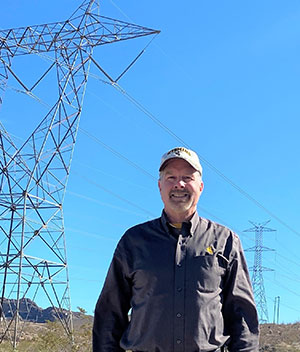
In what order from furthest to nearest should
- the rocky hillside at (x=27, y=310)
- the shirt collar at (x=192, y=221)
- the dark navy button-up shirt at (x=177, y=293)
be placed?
the rocky hillside at (x=27, y=310)
the shirt collar at (x=192, y=221)
the dark navy button-up shirt at (x=177, y=293)

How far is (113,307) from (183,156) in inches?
42.1

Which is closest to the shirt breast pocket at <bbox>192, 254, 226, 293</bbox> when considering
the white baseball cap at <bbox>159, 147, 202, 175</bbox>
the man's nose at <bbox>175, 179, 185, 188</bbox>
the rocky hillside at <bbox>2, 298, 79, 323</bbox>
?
the man's nose at <bbox>175, 179, 185, 188</bbox>

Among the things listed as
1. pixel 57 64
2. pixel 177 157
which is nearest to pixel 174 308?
pixel 177 157

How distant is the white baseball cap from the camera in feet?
14.8

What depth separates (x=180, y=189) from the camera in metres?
4.52

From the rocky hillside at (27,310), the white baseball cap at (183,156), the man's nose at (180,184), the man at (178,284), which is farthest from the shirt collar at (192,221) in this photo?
the rocky hillside at (27,310)

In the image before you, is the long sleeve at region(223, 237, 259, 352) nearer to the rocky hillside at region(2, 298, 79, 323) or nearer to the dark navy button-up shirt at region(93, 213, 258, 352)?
the dark navy button-up shirt at region(93, 213, 258, 352)

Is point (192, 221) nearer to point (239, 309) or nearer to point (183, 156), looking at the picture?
point (183, 156)

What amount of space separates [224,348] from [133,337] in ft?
1.84

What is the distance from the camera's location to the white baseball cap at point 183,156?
4.52m

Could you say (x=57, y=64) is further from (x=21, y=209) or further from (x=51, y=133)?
(x=21, y=209)

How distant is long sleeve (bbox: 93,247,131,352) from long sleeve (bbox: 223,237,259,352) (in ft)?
2.12

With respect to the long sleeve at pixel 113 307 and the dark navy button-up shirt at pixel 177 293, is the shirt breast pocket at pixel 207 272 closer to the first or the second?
the dark navy button-up shirt at pixel 177 293

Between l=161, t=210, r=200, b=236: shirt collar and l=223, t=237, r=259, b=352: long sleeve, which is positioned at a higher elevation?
l=161, t=210, r=200, b=236: shirt collar
